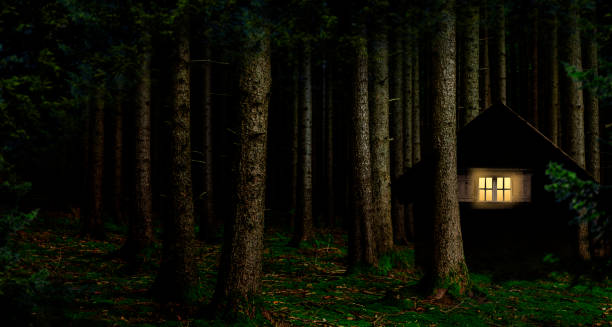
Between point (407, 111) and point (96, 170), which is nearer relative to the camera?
point (96, 170)

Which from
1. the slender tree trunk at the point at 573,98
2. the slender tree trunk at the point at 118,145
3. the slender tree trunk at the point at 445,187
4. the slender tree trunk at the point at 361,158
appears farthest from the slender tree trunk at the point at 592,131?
the slender tree trunk at the point at 118,145

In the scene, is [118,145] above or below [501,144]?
above

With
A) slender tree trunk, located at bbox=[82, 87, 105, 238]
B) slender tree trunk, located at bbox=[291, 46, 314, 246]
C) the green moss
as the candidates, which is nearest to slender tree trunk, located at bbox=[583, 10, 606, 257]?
the green moss

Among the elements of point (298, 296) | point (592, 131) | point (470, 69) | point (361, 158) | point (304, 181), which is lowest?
point (298, 296)

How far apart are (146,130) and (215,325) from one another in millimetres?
6292

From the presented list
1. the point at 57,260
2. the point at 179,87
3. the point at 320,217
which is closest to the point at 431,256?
the point at 179,87

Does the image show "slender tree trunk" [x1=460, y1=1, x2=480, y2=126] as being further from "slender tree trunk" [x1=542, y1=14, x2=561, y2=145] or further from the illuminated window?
"slender tree trunk" [x1=542, y1=14, x2=561, y2=145]

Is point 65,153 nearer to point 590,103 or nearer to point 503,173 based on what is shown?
point 503,173

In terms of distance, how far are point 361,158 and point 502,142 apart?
4.37 metres

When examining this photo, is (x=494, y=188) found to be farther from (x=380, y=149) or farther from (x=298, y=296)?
(x=298, y=296)

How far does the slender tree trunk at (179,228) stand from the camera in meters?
8.67

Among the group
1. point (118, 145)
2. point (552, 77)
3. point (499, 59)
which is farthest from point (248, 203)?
point (552, 77)

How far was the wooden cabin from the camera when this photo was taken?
13.4m

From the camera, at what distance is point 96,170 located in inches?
611
